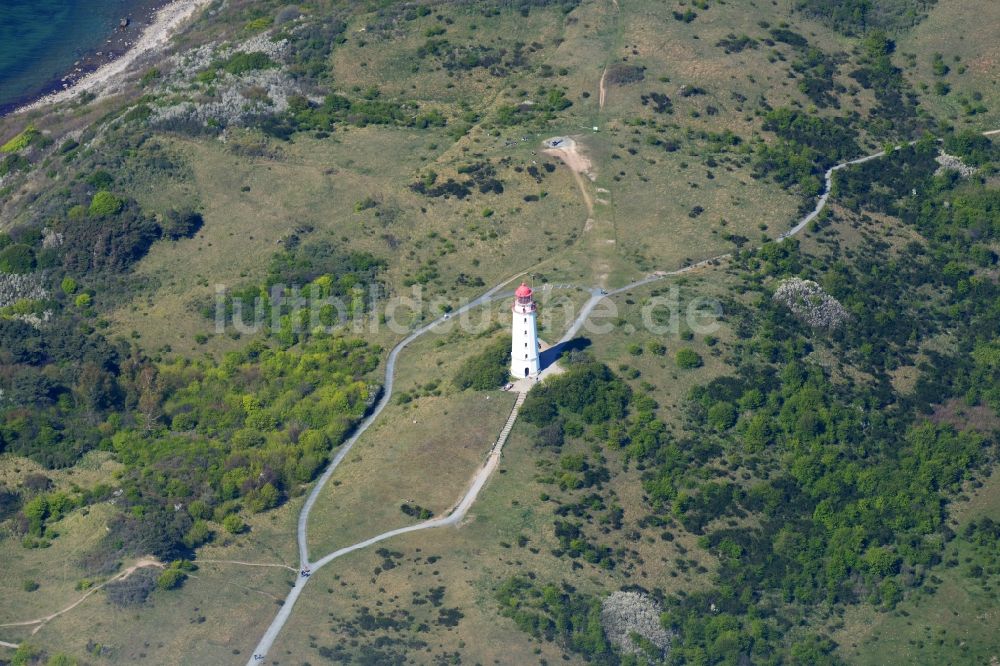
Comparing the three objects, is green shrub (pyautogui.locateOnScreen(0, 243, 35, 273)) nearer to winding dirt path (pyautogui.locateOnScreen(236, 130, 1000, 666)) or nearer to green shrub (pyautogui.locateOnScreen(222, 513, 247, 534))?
winding dirt path (pyautogui.locateOnScreen(236, 130, 1000, 666))

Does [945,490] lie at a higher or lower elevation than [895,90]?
lower

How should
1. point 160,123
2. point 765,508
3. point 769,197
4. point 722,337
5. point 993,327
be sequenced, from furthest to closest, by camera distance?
point 160,123 < point 769,197 < point 993,327 < point 722,337 < point 765,508

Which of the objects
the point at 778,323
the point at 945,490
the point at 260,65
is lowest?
the point at 945,490

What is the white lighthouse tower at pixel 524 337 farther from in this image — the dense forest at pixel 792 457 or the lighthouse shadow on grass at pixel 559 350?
the dense forest at pixel 792 457

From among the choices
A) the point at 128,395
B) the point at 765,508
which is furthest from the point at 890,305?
the point at 128,395

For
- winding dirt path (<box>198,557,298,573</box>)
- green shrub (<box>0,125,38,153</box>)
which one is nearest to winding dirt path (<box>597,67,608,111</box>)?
green shrub (<box>0,125,38,153</box>)

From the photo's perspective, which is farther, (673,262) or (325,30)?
(325,30)

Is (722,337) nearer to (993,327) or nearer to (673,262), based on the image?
(673,262)
